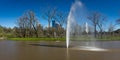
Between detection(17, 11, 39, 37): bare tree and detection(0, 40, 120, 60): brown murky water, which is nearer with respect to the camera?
detection(0, 40, 120, 60): brown murky water

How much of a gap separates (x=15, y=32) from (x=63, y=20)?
15.4m

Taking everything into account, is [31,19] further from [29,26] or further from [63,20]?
[63,20]

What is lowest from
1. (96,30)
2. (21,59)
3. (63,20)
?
(21,59)

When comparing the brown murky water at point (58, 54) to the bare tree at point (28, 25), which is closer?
the brown murky water at point (58, 54)

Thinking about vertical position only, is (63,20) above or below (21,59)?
above

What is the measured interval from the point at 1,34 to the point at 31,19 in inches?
450

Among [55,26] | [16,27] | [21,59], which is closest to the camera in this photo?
[21,59]

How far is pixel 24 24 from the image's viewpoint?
1956 inches

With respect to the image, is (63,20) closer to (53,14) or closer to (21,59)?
(53,14)

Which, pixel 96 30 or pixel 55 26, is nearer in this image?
pixel 96 30

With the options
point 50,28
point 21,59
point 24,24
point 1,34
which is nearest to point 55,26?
point 50,28

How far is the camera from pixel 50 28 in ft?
157

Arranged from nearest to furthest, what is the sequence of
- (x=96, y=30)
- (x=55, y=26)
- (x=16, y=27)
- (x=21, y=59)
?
(x=21, y=59)
(x=96, y=30)
(x=55, y=26)
(x=16, y=27)

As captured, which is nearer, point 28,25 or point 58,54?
point 58,54
